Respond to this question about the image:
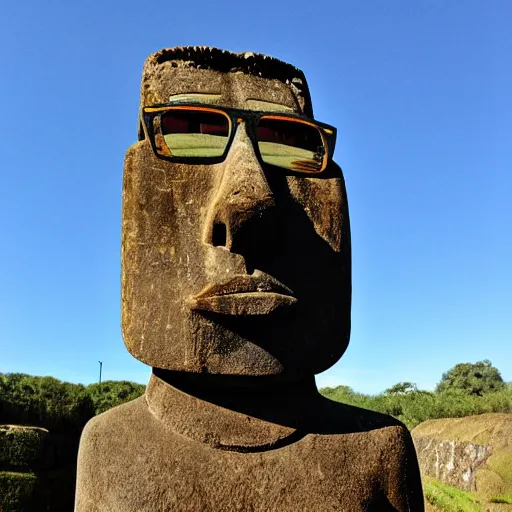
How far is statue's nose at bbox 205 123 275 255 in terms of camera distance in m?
2.02

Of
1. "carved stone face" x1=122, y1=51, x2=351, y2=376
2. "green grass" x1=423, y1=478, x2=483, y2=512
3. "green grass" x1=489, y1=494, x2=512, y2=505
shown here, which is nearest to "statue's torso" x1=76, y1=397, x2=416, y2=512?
"carved stone face" x1=122, y1=51, x2=351, y2=376

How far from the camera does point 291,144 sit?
240cm

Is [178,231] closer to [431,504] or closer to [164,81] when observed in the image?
[164,81]

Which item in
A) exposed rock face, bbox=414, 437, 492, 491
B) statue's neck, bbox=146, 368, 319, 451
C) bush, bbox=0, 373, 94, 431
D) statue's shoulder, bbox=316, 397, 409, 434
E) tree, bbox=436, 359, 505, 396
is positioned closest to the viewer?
statue's neck, bbox=146, 368, 319, 451

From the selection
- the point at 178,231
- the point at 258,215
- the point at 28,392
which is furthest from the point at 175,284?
the point at 28,392

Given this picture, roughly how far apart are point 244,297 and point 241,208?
0.30 m

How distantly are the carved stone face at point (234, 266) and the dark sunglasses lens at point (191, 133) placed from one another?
0.18 ft

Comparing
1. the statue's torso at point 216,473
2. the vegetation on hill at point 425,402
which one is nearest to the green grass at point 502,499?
the vegetation on hill at point 425,402

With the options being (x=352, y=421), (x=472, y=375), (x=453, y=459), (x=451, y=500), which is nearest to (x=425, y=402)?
(x=453, y=459)

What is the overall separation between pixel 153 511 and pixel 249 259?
0.89 meters

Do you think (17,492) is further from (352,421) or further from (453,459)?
(352,421)

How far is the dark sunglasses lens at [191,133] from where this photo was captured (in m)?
2.24

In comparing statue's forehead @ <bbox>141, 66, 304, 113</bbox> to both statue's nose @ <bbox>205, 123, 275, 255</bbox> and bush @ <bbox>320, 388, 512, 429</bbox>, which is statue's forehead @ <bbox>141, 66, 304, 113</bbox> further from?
bush @ <bbox>320, 388, 512, 429</bbox>

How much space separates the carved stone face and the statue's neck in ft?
0.34
